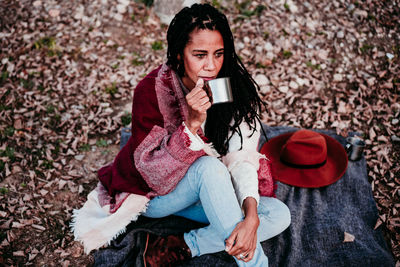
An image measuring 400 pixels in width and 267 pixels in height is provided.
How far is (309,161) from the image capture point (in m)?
3.49

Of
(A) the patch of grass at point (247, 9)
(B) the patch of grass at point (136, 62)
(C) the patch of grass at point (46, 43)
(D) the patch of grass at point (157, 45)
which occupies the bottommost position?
(B) the patch of grass at point (136, 62)

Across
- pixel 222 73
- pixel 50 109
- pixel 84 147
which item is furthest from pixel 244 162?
pixel 50 109

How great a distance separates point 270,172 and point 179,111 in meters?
1.06

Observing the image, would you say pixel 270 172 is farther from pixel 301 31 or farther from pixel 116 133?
pixel 301 31

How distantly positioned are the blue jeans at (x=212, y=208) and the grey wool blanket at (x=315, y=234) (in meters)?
0.23

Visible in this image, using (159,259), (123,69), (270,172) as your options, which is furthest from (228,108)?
(123,69)

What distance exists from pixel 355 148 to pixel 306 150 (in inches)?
31.7

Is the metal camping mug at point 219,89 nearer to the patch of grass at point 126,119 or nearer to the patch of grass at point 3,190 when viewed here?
the patch of grass at point 126,119

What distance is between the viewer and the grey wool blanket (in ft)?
9.74

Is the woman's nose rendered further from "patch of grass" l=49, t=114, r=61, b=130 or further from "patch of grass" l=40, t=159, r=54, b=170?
"patch of grass" l=49, t=114, r=61, b=130

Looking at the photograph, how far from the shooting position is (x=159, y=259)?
283 centimetres

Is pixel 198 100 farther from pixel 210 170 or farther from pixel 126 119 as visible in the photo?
pixel 126 119

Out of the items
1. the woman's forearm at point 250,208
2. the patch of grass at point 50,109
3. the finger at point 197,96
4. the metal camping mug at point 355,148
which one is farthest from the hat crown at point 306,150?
the patch of grass at point 50,109

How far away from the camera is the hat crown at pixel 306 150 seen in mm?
3471
